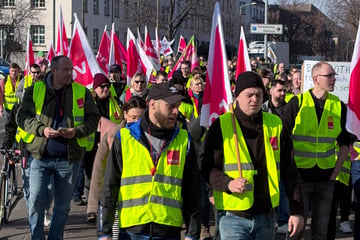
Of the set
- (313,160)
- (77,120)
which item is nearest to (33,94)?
(77,120)

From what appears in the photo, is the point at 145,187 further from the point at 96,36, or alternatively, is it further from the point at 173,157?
the point at 96,36

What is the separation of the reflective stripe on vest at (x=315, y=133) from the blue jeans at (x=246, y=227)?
1800 mm

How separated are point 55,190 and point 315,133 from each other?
250 cm

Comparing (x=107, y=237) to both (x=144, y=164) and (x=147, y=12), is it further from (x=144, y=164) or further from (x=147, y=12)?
(x=147, y=12)

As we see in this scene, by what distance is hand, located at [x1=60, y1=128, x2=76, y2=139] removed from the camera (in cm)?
618

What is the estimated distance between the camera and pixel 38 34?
54219 mm

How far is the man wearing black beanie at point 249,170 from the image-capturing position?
447 cm

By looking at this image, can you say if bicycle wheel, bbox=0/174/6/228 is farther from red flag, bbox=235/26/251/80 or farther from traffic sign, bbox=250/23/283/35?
traffic sign, bbox=250/23/283/35

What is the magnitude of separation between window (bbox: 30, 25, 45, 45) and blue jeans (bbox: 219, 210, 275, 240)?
5143 centimetres

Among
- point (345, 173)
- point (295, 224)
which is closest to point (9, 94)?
point (345, 173)

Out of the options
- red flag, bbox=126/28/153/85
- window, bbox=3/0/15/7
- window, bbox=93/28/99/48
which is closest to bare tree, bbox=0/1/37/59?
window, bbox=3/0/15/7

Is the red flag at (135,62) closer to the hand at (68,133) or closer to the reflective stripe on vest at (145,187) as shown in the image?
the hand at (68,133)

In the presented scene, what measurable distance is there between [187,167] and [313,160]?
2167mm

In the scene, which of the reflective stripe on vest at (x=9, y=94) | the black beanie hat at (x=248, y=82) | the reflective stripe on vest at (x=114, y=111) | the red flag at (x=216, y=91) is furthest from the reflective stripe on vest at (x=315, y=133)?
the reflective stripe on vest at (x=9, y=94)
